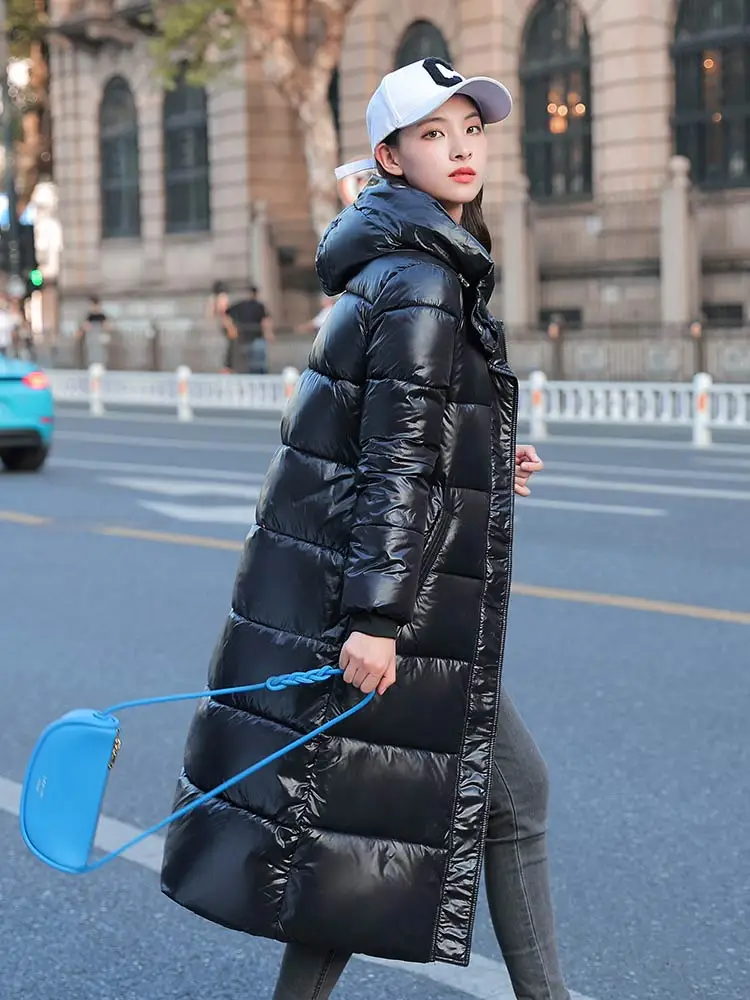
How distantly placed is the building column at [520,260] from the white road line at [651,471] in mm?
14674

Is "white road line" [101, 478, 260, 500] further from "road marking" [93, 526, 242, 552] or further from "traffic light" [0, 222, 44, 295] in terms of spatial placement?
"traffic light" [0, 222, 44, 295]

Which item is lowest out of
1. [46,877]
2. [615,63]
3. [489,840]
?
[46,877]

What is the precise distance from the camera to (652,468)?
16.6 metres

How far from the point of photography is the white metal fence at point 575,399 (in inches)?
807

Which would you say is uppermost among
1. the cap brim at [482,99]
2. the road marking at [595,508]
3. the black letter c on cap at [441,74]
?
the black letter c on cap at [441,74]

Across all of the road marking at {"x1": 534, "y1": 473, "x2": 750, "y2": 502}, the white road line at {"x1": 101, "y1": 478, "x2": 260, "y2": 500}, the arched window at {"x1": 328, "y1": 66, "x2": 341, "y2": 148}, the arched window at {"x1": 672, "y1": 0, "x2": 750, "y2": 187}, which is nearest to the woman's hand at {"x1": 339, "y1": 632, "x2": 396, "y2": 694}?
the road marking at {"x1": 534, "y1": 473, "x2": 750, "y2": 502}

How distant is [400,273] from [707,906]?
7.19 ft

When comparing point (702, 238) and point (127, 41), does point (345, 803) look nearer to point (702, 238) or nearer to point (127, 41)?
point (702, 238)

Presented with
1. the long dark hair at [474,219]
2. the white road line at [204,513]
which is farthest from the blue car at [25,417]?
the long dark hair at [474,219]

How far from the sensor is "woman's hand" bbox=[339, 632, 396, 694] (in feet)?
10.4

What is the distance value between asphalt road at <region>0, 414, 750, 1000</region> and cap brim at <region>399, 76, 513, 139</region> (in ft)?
6.30

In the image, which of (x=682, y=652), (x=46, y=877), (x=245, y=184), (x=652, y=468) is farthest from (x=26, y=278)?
(x=46, y=877)

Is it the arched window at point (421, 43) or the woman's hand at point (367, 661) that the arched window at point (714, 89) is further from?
the woman's hand at point (367, 661)

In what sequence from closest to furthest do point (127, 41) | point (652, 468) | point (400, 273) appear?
1. point (400, 273)
2. point (652, 468)
3. point (127, 41)
